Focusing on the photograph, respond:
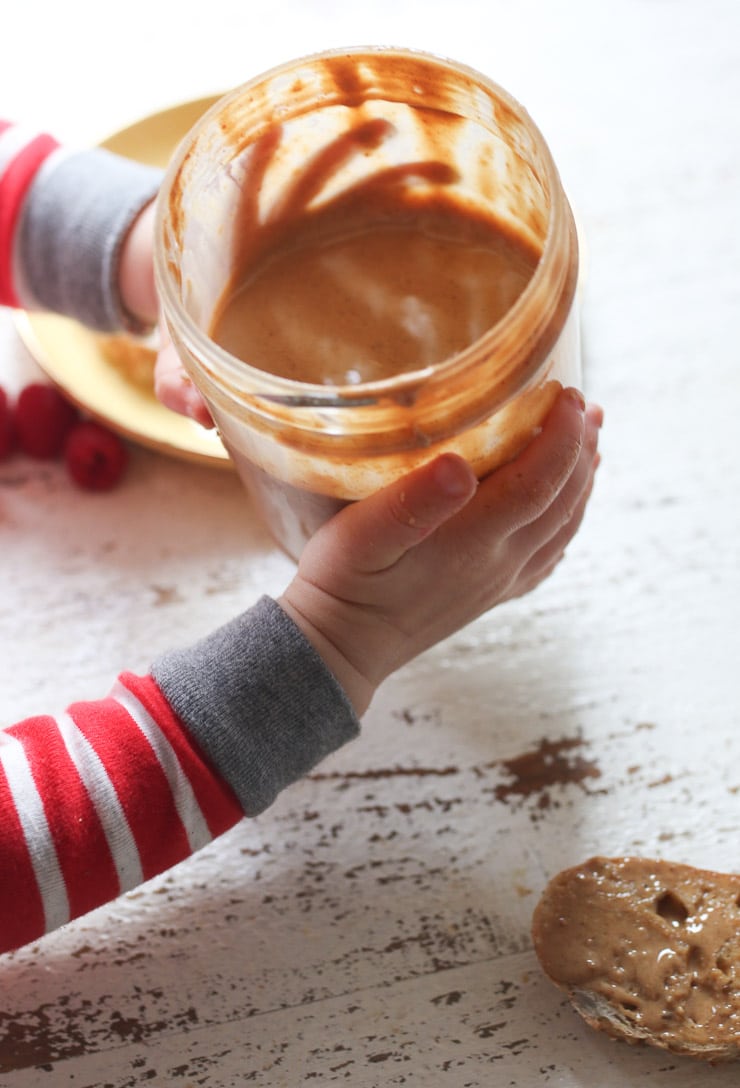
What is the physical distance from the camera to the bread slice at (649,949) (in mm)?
455

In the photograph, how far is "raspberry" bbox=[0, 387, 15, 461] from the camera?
2.02ft

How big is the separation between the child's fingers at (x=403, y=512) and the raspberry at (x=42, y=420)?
0.24 metres

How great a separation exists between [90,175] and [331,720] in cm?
33

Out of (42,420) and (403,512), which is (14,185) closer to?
(42,420)

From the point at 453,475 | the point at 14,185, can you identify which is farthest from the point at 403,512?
the point at 14,185

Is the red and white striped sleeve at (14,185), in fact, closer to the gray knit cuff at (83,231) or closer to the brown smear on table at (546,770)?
the gray knit cuff at (83,231)

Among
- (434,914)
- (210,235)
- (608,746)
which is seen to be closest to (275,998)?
(434,914)

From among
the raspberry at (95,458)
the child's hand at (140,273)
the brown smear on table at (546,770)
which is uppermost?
the child's hand at (140,273)

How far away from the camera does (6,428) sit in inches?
24.4

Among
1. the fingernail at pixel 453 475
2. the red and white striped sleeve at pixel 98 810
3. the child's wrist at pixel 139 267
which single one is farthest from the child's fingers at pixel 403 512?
the child's wrist at pixel 139 267

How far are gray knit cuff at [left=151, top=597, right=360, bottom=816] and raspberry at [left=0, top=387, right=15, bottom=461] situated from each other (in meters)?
0.20

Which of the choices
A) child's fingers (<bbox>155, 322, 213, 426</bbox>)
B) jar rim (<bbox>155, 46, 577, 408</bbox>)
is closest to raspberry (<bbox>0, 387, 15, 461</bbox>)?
child's fingers (<bbox>155, 322, 213, 426</bbox>)

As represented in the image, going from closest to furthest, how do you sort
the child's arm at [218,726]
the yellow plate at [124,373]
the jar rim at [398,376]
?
the jar rim at [398,376], the child's arm at [218,726], the yellow plate at [124,373]

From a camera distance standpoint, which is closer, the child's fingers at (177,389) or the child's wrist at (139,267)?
the child's fingers at (177,389)
